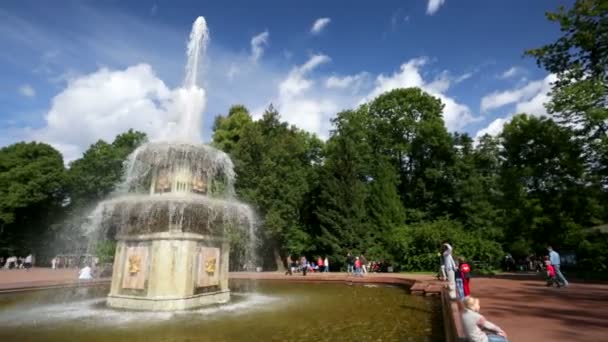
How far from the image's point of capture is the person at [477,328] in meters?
5.15

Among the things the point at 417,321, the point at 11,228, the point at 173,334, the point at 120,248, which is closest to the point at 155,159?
the point at 120,248

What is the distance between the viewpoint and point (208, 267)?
12.6 metres

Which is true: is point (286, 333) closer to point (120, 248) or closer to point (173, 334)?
point (173, 334)

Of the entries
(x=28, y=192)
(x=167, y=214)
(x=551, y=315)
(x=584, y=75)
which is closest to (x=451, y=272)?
(x=551, y=315)

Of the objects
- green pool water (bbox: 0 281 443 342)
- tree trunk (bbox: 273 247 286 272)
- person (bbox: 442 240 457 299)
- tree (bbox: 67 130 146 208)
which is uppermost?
tree (bbox: 67 130 146 208)

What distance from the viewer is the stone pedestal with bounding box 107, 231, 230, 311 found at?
36.9 feet

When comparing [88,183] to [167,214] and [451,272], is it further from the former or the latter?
[451,272]

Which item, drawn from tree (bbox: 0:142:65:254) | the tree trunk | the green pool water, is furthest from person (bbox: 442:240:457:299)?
tree (bbox: 0:142:65:254)

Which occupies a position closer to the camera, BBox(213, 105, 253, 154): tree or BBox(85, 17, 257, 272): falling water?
BBox(85, 17, 257, 272): falling water

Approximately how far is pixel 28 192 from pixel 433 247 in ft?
151

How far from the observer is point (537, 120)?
3694 cm

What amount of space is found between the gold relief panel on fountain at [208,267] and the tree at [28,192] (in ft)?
141

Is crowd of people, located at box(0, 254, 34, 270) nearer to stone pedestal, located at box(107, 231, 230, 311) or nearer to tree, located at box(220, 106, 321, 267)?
tree, located at box(220, 106, 321, 267)

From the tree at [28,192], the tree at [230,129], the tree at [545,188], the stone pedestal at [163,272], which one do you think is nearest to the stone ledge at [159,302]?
the stone pedestal at [163,272]
